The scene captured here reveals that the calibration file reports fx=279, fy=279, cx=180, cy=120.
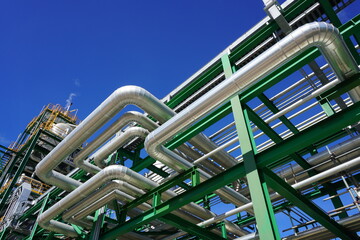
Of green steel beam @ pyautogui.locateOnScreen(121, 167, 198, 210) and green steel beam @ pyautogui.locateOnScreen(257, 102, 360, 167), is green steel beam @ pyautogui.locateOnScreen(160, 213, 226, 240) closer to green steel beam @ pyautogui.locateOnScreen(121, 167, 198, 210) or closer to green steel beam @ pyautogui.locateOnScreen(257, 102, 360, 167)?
green steel beam @ pyautogui.locateOnScreen(121, 167, 198, 210)

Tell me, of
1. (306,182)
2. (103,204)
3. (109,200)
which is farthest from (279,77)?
(103,204)

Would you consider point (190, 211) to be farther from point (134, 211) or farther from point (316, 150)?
point (316, 150)

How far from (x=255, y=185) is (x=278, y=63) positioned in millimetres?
2510

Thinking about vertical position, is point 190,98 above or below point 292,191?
above

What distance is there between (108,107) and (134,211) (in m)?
4.90

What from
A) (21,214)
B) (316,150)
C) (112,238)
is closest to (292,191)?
(316,150)

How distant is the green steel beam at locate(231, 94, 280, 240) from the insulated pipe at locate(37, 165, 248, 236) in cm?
370

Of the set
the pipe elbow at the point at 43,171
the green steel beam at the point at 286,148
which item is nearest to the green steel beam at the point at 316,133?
the green steel beam at the point at 286,148

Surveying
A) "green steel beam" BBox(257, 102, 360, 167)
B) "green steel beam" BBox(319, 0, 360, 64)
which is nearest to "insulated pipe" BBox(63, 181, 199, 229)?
"green steel beam" BBox(257, 102, 360, 167)

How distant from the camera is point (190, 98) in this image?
34.3 feet

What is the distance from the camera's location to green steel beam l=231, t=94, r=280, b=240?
4777 millimetres

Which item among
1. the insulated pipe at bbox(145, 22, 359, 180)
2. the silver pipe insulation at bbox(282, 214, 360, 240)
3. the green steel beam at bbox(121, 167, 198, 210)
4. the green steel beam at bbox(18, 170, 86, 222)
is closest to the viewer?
the insulated pipe at bbox(145, 22, 359, 180)

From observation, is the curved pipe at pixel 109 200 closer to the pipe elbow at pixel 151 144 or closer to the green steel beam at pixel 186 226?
the green steel beam at pixel 186 226

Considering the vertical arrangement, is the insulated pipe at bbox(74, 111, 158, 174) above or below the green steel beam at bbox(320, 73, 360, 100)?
above
